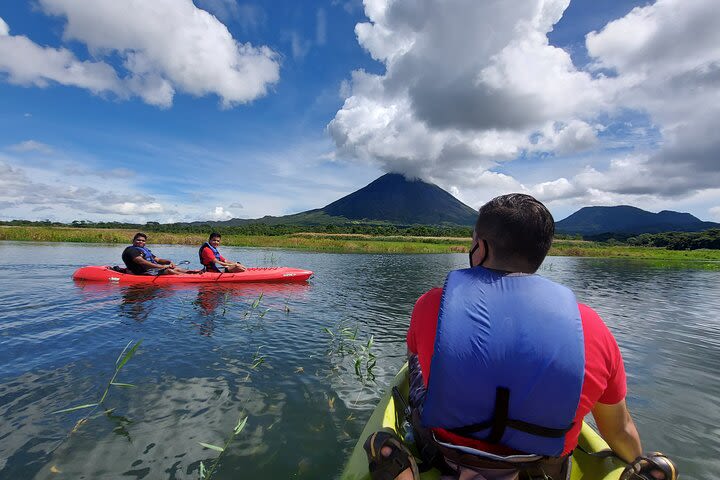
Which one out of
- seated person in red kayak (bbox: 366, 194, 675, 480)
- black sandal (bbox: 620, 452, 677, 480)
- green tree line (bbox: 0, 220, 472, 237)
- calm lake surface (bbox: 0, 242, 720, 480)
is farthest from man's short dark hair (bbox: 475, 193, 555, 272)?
green tree line (bbox: 0, 220, 472, 237)

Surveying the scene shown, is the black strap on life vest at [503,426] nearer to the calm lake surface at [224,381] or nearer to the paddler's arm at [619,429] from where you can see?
the paddler's arm at [619,429]

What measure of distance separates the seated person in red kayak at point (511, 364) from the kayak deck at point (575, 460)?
35 cm

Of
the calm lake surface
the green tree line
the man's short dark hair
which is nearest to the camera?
the man's short dark hair

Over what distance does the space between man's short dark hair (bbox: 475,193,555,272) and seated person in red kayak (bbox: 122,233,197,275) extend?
16.6m

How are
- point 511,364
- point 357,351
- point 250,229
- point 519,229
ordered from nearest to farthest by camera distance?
1. point 511,364
2. point 519,229
3. point 357,351
4. point 250,229

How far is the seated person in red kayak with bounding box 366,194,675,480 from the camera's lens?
2424 millimetres

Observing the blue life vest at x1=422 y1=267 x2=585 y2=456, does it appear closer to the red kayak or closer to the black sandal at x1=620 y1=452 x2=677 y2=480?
the black sandal at x1=620 y1=452 x2=677 y2=480

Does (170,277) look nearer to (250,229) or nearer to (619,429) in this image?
(619,429)

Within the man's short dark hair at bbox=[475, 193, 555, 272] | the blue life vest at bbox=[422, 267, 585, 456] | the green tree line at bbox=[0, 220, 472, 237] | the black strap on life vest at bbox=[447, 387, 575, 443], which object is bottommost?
the black strap on life vest at bbox=[447, 387, 575, 443]

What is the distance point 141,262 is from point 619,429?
17.5 metres

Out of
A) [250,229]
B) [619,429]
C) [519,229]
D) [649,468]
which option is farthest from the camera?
[250,229]

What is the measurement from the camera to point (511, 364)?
7.93 feet

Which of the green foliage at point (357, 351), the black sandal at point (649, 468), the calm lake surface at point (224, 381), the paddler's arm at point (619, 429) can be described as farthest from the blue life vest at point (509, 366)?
the green foliage at point (357, 351)

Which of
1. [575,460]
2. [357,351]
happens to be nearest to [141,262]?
[357,351]
